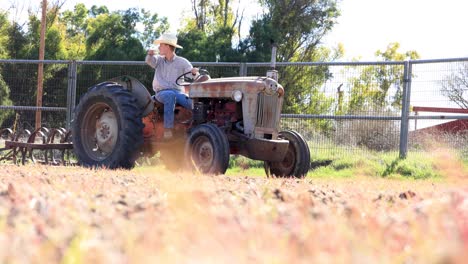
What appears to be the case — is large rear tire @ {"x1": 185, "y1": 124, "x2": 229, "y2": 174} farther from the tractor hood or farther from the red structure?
the red structure

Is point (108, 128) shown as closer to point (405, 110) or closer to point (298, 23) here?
point (405, 110)

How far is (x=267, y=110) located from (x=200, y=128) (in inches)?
41.6

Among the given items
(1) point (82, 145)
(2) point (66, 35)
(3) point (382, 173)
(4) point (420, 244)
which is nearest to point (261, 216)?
(4) point (420, 244)

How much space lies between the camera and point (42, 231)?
99.6 inches

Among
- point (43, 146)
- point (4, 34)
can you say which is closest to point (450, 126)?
point (43, 146)

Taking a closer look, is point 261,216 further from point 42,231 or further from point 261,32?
point 261,32

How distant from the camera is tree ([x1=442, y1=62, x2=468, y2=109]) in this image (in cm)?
1349

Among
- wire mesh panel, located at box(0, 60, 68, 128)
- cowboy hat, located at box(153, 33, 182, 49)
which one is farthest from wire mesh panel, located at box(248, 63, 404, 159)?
wire mesh panel, located at box(0, 60, 68, 128)

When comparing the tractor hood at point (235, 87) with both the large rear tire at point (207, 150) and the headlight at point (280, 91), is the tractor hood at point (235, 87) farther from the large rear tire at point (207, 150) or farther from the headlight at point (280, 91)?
the large rear tire at point (207, 150)

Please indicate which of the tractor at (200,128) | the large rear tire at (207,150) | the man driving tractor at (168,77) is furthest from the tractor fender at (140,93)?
the large rear tire at (207,150)

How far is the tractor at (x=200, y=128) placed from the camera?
9.85 m

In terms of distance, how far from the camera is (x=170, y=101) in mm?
10539

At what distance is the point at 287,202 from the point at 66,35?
5652cm

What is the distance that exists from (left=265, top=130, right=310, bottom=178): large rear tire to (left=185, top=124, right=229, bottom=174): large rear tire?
4.25 feet
